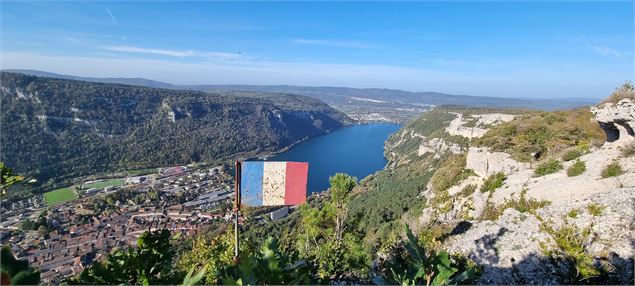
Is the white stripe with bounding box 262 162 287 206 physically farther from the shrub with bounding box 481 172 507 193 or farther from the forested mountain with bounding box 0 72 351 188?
the forested mountain with bounding box 0 72 351 188

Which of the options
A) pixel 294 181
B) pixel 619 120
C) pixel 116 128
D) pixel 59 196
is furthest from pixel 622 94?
pixel 116 128

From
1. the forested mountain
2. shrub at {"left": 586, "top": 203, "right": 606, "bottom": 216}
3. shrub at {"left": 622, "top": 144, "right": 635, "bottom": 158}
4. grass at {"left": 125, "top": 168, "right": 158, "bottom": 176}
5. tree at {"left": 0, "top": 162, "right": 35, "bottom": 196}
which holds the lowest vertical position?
grass at {"left": 125, "top": 168, "right": 158, "bottom": 176}

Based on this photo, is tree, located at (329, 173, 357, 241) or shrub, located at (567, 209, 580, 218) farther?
tree, located at (329, 173, 357, 241)

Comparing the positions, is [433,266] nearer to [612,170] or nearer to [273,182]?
[273,182]

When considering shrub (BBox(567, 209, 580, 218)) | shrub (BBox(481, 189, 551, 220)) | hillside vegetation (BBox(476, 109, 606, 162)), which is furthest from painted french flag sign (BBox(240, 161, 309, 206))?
hillside vegetation (BBox(476, 109, 606, 162))

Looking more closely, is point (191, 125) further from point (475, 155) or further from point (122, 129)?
point (475, 155)

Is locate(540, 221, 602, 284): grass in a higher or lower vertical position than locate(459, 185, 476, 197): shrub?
higher

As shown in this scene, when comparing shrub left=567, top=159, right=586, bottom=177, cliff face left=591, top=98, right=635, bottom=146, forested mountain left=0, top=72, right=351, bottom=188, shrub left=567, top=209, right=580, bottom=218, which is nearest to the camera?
shrub left=567, top=209, right=580, bottom=218
